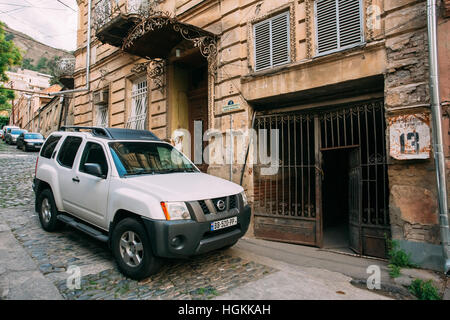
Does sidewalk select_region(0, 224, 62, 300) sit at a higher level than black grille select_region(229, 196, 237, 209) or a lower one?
lower

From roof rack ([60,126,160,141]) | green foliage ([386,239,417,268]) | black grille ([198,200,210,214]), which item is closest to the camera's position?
black grille ([198,200,210,214])

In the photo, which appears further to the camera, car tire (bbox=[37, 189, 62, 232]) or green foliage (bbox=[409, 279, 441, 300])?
car tire (bbox=[37, 189, 62, 232])

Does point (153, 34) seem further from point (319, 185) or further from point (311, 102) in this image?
point (319, 185)

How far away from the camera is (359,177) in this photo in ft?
17.5

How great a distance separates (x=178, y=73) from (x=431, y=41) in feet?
23.4

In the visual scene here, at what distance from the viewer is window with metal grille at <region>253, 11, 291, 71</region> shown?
21.1ft

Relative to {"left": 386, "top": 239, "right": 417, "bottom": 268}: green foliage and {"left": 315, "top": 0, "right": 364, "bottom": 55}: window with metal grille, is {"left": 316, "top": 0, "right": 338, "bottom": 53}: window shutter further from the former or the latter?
{"left": 386, "top": 239, "right": 417, "bottom": 268}: green foliage

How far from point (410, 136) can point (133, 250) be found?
4595mm

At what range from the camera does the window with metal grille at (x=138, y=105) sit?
1042 centimetres

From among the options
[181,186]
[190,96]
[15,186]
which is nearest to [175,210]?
[181,186]

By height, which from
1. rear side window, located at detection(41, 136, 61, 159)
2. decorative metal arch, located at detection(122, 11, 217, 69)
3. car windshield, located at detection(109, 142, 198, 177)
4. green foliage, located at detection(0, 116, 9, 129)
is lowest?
car windshield, located at detection(109, 142, 198, 177)

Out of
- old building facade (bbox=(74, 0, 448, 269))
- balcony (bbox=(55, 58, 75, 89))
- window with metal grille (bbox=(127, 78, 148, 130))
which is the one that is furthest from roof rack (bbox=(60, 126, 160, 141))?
balcony (bbox=(55, 58, 75, 89))

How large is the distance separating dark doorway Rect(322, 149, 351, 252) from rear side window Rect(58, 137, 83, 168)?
18.9ft

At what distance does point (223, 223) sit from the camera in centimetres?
376
